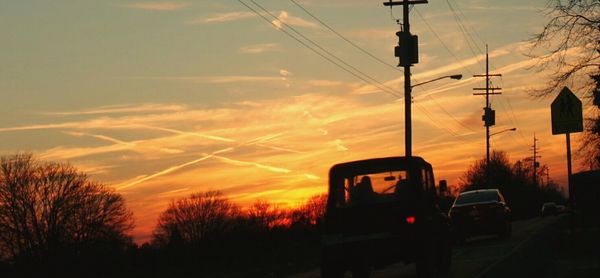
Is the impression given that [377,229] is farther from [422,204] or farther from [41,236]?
[41,236]

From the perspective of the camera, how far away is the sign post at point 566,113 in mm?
25688

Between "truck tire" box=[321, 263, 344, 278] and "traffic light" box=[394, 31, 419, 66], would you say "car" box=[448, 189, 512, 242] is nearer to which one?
"traffic light" box=[394, 31, 419, 66]

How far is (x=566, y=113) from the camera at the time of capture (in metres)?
25.9

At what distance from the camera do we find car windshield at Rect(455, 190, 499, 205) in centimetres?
3444

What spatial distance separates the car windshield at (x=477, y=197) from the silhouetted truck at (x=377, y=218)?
16.9 metres

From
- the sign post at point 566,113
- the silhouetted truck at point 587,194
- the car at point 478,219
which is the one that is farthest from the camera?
the silhouetted truck at point 587,194

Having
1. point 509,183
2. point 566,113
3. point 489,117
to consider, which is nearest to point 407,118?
point 566,113

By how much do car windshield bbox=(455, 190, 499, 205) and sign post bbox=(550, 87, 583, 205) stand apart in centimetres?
881

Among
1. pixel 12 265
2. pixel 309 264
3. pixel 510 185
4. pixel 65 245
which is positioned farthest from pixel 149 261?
pixel 510 185

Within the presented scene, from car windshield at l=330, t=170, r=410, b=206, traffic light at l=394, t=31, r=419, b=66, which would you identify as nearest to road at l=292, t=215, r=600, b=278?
car windshield at l=330, t=170, r=410, b=206

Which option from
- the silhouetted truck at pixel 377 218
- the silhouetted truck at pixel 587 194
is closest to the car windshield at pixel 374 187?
the silhouetted truck at pixel 377 218

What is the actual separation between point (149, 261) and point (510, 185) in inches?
3971

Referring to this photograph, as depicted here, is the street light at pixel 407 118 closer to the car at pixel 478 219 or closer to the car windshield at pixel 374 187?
the car at pixel 478 219

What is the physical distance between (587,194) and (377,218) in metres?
28.1
